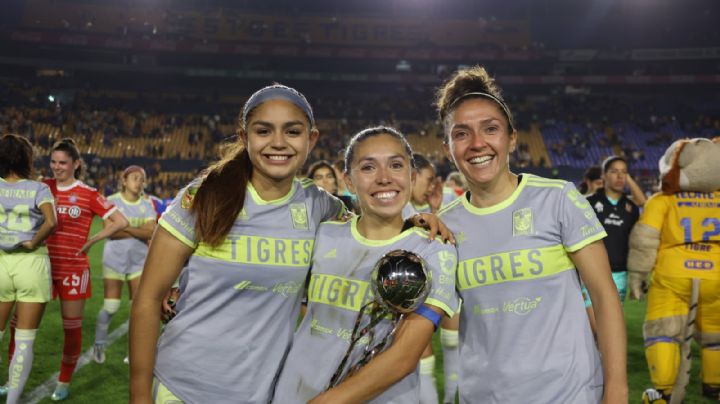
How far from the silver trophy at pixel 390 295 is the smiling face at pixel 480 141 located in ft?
1.65

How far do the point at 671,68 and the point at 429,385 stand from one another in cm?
4273

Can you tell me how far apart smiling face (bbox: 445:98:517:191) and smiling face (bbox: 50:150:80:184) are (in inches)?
167

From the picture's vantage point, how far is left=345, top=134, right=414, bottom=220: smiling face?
2.18 metres

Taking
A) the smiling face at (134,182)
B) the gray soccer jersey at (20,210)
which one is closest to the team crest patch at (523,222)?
the gray soccer jersey at (20,210)

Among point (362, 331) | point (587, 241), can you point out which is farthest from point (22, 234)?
point (587, 241)

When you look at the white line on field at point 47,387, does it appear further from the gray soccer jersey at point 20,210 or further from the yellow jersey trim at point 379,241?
the yellow jersey trim at point 379,241

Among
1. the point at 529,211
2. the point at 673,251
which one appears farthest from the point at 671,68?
the point at 529,211

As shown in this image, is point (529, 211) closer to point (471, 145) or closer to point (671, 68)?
point (471, 145)

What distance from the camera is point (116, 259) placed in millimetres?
7008

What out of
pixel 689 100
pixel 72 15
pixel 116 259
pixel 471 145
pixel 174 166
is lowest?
pixel 116 259

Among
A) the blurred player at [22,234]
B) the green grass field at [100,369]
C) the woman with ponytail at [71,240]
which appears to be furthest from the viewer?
the green grass field at [100,369]

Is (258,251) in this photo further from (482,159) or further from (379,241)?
(482,159)

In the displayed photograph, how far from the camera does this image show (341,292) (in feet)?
6.97

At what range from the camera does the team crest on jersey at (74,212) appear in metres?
5.30
